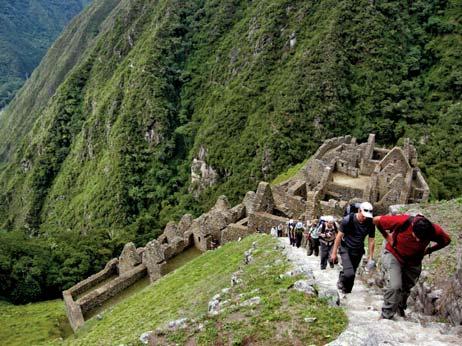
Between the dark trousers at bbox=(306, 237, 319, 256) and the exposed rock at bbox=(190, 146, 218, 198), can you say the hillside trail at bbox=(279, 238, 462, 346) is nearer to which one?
the dark trousers at bbox=(306, 237, 319, 256)

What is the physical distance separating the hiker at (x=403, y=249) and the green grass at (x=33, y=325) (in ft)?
73.1

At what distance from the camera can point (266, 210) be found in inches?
1165

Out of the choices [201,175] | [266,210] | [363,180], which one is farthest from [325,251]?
[201,175]

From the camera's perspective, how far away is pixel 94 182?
5679 inches

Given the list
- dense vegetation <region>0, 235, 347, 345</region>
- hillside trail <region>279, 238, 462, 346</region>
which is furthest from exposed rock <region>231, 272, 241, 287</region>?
hillside trail <region>279, 238, 462, 346</region>

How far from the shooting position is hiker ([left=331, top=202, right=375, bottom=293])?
10.9 meters

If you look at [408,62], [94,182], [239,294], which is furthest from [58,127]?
[239,294]

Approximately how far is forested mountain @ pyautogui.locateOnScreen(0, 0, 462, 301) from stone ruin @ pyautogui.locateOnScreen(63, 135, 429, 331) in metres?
22.4

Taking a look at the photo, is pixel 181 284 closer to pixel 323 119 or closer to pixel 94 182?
pixel 323 119

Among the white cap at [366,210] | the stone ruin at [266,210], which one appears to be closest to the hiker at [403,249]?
the white cap at [366,210]

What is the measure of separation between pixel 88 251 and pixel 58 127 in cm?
14953

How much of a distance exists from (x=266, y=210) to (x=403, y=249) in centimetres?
2020

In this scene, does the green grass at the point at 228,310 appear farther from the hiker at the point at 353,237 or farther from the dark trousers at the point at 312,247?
the dark trousers at the point at 312,247

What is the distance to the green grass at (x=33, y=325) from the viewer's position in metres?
27.9
